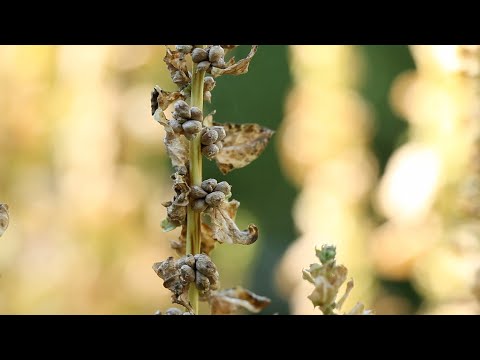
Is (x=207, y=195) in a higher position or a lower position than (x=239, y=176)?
lower

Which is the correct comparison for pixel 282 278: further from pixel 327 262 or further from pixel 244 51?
pixel 327 262

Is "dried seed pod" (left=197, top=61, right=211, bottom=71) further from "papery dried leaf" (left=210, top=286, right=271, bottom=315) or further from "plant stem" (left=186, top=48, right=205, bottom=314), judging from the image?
"papery dried leaf" (left=210, top=286, right=271, bottom=315)

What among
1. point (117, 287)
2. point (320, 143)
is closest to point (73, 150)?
point (117, 287)

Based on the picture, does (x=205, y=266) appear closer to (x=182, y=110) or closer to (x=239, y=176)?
(x=182, y=110)

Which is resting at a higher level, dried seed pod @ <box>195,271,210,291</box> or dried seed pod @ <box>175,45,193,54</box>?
dried seed pod @ <box>175,45,193,54</box>

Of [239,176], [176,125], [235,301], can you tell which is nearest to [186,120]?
[176,125]

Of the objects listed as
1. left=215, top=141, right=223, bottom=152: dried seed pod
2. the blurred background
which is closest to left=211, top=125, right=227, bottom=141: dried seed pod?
left=215, top=141, right=223, bottom=152: dried seed pod
